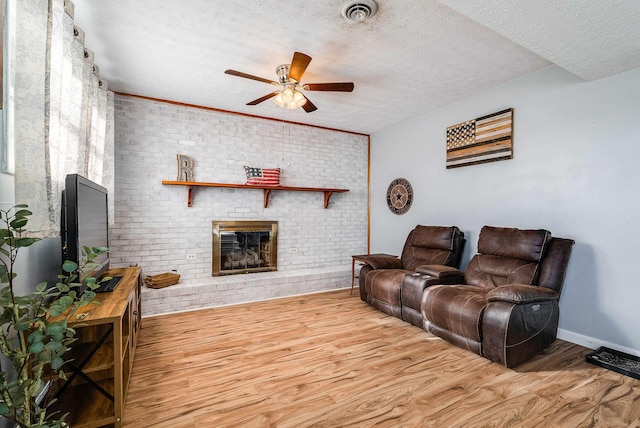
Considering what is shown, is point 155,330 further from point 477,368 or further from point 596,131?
point 596,131

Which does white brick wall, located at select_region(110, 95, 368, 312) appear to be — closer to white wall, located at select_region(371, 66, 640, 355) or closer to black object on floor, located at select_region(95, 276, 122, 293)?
black object on floor, located at select_region(95, 276, 122, 293)

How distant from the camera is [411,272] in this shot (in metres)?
3.42

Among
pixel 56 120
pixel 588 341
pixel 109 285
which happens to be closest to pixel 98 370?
pixel 109 285

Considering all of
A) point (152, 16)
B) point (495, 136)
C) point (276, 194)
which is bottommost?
point (276, 194)

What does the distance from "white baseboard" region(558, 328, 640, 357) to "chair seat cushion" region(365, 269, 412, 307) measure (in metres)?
1.48

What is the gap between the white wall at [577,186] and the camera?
8.02 ft

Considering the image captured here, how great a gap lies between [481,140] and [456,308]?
6.72ft

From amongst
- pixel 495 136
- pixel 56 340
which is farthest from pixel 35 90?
pixel 495 136

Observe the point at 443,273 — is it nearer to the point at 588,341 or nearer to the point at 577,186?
the point at 588,341

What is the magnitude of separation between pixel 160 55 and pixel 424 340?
3.58 meters

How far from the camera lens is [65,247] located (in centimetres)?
166

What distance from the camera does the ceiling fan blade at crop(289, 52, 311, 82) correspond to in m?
2.24

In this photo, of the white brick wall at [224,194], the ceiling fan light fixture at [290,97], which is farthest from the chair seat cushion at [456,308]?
the ceiling fan light fixture at [290,97]

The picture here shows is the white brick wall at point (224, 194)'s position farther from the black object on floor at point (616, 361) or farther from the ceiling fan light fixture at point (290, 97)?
the black object on floor at point (616, 361)
